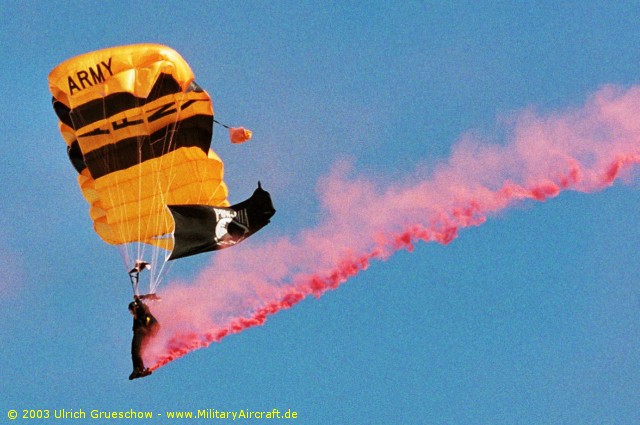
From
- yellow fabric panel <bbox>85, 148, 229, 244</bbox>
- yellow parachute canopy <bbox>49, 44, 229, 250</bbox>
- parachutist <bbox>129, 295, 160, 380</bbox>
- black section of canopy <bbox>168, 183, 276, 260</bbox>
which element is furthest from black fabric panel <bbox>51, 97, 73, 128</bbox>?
parachutist <bbox>129, 295, 160, 380</bbox>

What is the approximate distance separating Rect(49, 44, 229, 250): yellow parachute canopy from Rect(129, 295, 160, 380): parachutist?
7.80 feet

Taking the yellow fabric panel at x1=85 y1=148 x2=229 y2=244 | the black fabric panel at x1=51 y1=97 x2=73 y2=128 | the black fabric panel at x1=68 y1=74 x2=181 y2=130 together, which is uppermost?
the black fabric panel at x1=51 y1=97 x2=73 y2=128

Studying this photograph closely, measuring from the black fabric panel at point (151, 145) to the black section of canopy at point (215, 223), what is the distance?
1.49 meters

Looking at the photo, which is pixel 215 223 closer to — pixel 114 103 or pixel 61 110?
pixel 114 103

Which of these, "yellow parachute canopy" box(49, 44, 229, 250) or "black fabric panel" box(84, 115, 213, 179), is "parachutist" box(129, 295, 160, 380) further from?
"black fabric panel" box(84, 115, 213, 179)

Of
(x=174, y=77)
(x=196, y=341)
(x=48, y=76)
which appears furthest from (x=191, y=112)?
(x=196, y=341)

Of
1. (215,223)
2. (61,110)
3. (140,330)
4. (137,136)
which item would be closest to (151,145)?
(137,136)

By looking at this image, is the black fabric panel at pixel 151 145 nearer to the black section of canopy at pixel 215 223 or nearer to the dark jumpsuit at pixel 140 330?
the black section of canopy at pixel 215 223

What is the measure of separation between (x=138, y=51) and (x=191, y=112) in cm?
161

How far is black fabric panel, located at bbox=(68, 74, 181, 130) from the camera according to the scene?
27.0m

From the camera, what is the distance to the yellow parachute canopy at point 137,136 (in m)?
27.0

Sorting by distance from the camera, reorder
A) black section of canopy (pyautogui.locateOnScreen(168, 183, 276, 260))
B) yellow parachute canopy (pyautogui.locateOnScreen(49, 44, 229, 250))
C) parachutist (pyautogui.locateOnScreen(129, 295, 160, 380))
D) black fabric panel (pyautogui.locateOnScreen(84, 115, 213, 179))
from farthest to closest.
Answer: black fabric panel (pyautogui.locateOnScreen(84, 115, 213, 179)), yellow parachute canopy (pyautogui.locateOnScreen(49, 44, 229, 250)), black section of canopy (pyautogui.locateOnScreen(168, 183, 276, 260)), parachutist (pyautogui.locateOnScreen(129, 295, 160, 380))

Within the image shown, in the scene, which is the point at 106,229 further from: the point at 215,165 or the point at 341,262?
the point at 341,262

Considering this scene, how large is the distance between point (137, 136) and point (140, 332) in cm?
437
